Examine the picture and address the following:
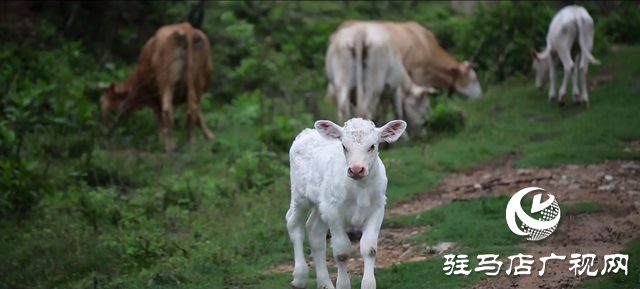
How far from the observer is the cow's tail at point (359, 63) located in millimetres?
13750

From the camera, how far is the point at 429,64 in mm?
17656

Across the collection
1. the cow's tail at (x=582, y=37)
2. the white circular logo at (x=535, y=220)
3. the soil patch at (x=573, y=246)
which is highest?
the cow's tail at (x=582, y=37)

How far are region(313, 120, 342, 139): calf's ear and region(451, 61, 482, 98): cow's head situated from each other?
1072 cm

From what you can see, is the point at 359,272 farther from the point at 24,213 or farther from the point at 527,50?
the point at 527,50

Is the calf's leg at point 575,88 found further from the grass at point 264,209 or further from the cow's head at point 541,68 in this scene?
the cow's head at point 541,68

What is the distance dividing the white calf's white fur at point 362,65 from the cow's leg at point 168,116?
2529 mm

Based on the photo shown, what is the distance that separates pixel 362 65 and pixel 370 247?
25.5 feet

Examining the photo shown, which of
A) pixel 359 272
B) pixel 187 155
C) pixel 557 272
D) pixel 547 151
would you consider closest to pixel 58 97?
pixel 187 155

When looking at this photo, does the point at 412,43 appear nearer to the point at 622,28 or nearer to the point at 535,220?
the point at 622,28

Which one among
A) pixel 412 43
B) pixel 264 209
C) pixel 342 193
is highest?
pixel 342 193

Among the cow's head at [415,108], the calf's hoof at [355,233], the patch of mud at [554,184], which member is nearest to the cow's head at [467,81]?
the cow's head at [415,108]

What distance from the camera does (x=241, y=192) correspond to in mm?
11359

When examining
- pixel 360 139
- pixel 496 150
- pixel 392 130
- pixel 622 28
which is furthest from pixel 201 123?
pixel 360 139

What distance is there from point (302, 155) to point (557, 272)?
202 cm
